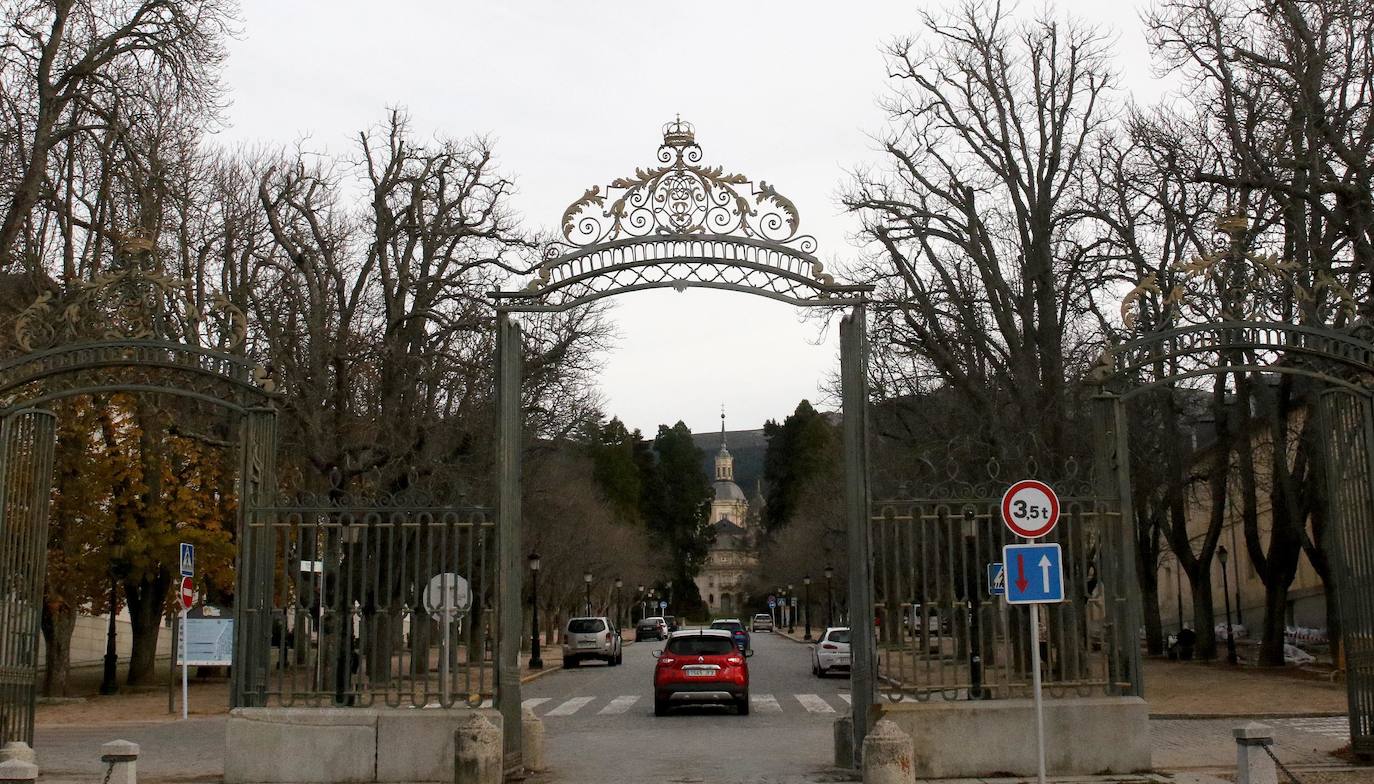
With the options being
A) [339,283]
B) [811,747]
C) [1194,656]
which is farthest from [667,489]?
[811,747]

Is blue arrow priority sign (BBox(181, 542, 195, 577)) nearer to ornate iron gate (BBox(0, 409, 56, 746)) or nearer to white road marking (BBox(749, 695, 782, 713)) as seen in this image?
ornate iron gate (BBox(0, 409, 56, 746))

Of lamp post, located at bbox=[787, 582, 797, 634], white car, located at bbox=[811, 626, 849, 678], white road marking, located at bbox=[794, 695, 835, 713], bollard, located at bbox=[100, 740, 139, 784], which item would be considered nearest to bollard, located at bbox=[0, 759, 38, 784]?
bollard, located at bbox=[100, 740, 139, 784]

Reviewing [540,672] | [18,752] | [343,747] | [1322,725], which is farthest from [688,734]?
[540,672]

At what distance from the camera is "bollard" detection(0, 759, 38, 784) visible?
35.5 ft

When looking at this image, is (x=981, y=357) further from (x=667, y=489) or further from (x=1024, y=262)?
(x=667, y=489)

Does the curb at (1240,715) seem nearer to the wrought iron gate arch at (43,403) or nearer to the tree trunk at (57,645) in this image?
the wrought iron gate arch at (43,403)

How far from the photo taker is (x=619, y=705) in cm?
2758

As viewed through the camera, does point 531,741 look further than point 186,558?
No

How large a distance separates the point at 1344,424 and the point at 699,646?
12.7m

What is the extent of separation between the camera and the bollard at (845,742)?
14383 mm

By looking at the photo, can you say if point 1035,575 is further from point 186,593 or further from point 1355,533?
point 186,593

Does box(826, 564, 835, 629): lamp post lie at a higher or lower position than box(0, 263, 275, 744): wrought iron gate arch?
lower

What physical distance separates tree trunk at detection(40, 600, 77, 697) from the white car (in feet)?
61.1

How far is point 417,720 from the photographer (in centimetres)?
1337
